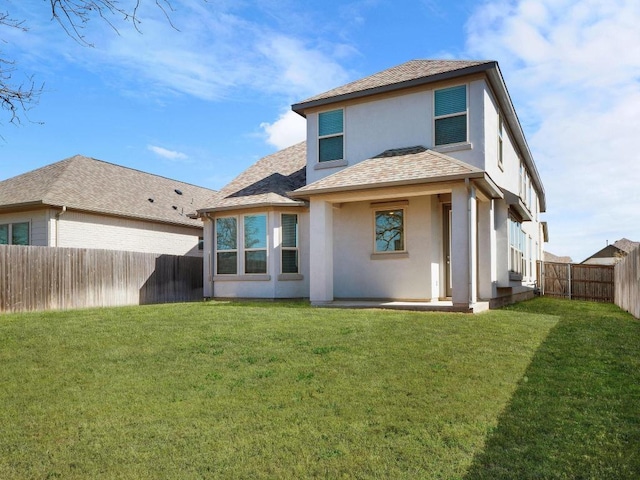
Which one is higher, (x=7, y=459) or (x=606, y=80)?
(x=606, y=80)

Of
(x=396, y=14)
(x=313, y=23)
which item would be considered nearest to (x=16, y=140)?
(x=313, y=23)

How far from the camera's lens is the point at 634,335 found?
827 cm

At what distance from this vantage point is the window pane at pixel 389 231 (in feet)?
42.4

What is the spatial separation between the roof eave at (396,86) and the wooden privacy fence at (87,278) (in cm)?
805

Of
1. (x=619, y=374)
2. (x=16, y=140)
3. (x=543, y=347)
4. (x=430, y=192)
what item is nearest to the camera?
(x=619, y=374)

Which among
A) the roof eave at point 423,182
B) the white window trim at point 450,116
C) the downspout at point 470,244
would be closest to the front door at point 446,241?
the roof eave at point 423,182

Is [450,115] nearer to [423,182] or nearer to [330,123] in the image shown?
[423,182]

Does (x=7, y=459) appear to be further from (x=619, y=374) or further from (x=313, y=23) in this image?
(x=313, y=23)

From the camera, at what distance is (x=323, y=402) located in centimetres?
484

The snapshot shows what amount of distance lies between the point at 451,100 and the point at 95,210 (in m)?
13.6

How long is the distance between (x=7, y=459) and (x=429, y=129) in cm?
1174

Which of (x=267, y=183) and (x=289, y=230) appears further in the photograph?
(x=267, y=183)

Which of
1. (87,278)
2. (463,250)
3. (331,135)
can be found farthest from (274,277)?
(463,250)

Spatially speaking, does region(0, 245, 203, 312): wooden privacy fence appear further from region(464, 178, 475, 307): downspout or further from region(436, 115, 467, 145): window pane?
region(464, 178, 475, 307): downspout
